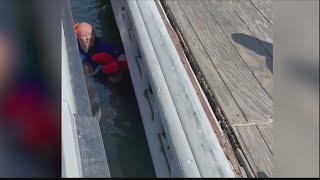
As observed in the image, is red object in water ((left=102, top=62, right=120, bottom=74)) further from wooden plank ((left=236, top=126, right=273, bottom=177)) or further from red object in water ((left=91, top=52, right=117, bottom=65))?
wooden plank ((left=236, top=126, right=273, bottom=177))

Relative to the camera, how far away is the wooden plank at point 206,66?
304cm

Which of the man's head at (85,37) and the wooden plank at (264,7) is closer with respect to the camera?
the wooden plank at (264,7)

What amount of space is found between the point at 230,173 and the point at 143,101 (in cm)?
181

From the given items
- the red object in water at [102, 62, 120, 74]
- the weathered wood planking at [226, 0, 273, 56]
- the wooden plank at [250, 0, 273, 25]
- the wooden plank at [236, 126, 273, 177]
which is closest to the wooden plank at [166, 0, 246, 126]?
the wooden plank at [236, 126, 273, 177]

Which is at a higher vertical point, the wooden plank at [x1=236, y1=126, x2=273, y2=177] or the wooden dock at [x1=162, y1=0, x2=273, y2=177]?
the wooden dock at [x1=162, y1=0, x2=273, y2=177]

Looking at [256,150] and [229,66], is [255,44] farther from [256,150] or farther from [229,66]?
[256,150]

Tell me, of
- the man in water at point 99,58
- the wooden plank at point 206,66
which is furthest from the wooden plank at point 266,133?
the man in water at point 99,58

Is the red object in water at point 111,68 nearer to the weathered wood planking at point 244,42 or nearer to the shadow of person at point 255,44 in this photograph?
the weathered wood planking at point 244,42

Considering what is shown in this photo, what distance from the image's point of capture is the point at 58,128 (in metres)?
0.73

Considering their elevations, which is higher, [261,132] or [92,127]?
[92,127]

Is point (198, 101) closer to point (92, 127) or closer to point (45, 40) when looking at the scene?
point (92, 127)

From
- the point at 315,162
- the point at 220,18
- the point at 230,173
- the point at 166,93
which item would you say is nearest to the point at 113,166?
the point at 166,93

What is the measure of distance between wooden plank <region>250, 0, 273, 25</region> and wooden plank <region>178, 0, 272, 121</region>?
0.47m

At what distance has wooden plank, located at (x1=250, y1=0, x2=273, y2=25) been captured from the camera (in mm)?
4306
